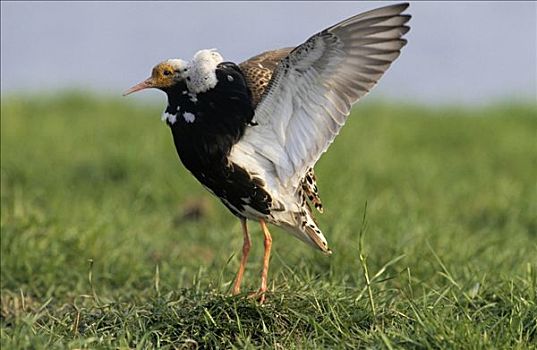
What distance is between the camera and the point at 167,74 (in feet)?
15.5

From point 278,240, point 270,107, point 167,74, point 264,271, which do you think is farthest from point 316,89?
point 278,240

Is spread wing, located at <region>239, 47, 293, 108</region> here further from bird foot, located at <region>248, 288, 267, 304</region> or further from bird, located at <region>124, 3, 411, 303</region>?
bird foot, located at <region>248, 288, 267, 304</region>

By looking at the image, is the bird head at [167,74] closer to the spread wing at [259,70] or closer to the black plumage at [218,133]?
the black plumage at [218,133]

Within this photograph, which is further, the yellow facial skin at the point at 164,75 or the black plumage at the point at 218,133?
the yellow facial skin at the point at 164,75

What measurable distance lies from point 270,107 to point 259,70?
1.19 feet

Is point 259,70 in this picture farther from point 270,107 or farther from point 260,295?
point 260,295

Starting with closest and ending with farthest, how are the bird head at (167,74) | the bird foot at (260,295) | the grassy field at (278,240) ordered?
1. the grassy field at (278,240)
2. the bird foot at (260,295)
3. the bird head at (167,74)

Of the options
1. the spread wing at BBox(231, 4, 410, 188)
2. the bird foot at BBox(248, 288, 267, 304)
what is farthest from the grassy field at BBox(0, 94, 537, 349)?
the spread wing at BBox(231, 4, 410, 188)

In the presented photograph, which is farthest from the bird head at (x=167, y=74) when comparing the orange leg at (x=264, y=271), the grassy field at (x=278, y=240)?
the grassy field at (x=278, y=240)

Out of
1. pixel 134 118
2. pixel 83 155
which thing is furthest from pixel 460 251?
pixel 134 118

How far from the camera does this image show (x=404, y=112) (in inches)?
453

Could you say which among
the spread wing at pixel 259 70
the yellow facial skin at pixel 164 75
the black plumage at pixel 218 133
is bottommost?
the black plumage at pixel 218 133

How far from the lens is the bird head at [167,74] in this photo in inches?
185

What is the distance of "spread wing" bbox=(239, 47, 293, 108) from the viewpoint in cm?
475
